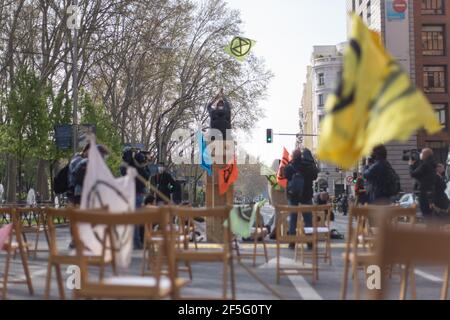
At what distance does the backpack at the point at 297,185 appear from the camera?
46.0 feet

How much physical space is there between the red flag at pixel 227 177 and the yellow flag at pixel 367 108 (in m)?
11.0

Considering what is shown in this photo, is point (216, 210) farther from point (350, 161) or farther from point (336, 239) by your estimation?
point (336, 239)

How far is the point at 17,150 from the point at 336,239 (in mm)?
17500

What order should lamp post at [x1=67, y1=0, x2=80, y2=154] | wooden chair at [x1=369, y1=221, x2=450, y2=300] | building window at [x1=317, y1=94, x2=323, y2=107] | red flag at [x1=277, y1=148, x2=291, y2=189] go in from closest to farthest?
wooden chair at [x1=369, y1=221, x2=450, y2=300] → red flag at [x1=277, y1=148, x2=291, y2=189] → lamp post at [x1=67, y1=0, x2=80, y2=154] → building window at [x1=317, y1=94, x2=323, y2=107]

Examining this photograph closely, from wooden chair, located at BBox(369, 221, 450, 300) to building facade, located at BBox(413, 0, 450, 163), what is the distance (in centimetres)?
5094

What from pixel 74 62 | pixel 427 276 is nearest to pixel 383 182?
pixel 427 276

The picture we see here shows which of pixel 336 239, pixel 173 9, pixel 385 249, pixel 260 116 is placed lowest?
pixel 336 239

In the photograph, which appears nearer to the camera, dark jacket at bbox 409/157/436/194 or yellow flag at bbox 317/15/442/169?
yellow flag at bbox 317/15/442/169

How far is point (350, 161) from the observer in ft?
15.5

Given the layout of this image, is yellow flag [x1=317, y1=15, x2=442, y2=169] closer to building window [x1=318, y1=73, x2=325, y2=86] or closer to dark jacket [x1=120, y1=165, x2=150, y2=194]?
dark jacket [x1=120, y1=165, x2=150, y2=194]

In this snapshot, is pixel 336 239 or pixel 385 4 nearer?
pixel 336 239

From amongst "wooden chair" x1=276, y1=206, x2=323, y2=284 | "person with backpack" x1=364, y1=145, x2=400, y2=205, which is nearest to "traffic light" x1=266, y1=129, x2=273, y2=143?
"person with backpack" x1=364, y1=145, x2=400, y2=205

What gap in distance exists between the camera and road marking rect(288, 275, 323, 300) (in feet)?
25.3
